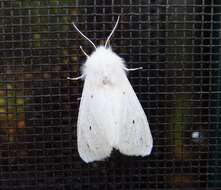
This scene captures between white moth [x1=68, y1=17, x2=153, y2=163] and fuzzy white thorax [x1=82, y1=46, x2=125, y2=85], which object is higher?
fuzzy white thorax [x1=82, y1=46, x2=125, y2=85]

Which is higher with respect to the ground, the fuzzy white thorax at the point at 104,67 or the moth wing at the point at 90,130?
the fuzzy white thorax at the point at 104,67

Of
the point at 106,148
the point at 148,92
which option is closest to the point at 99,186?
the point at 106,148

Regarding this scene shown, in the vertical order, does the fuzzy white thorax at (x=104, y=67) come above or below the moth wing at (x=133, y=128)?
above

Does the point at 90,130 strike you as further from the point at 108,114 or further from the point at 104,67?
the point at 104,67

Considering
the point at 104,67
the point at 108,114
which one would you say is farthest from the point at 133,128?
the point at 104,67
